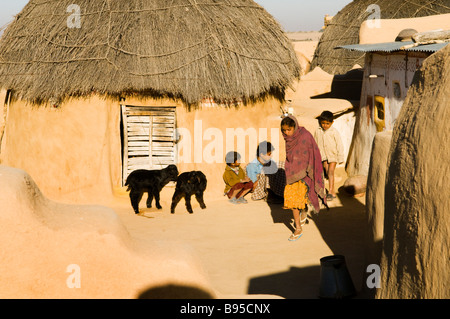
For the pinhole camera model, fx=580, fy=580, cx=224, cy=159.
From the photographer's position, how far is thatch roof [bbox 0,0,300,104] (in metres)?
9.28

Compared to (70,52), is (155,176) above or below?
below

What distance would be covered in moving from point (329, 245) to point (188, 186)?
8.61 feet

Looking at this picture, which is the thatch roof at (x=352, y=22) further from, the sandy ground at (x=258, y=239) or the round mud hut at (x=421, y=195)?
the round mud hut at (x=421, y=195)

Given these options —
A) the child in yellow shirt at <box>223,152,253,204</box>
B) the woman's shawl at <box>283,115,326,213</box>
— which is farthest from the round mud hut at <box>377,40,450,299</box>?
the child in yellow shirt at <box>223,152,253,204</box>

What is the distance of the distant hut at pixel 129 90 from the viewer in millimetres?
9344

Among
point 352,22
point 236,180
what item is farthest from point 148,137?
point 352,22

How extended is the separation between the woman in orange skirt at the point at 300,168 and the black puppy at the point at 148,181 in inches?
102

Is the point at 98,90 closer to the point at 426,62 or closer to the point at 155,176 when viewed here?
the point at 155,176

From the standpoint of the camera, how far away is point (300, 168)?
6.86 m

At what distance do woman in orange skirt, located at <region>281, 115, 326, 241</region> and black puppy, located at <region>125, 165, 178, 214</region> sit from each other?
260cm

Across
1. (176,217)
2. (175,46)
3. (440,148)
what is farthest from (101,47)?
(440,148)

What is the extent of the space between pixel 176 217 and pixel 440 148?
617cm

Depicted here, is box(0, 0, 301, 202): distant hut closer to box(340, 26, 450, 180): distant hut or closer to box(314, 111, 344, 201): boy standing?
box(314, 111, 344, 201): boy standing
